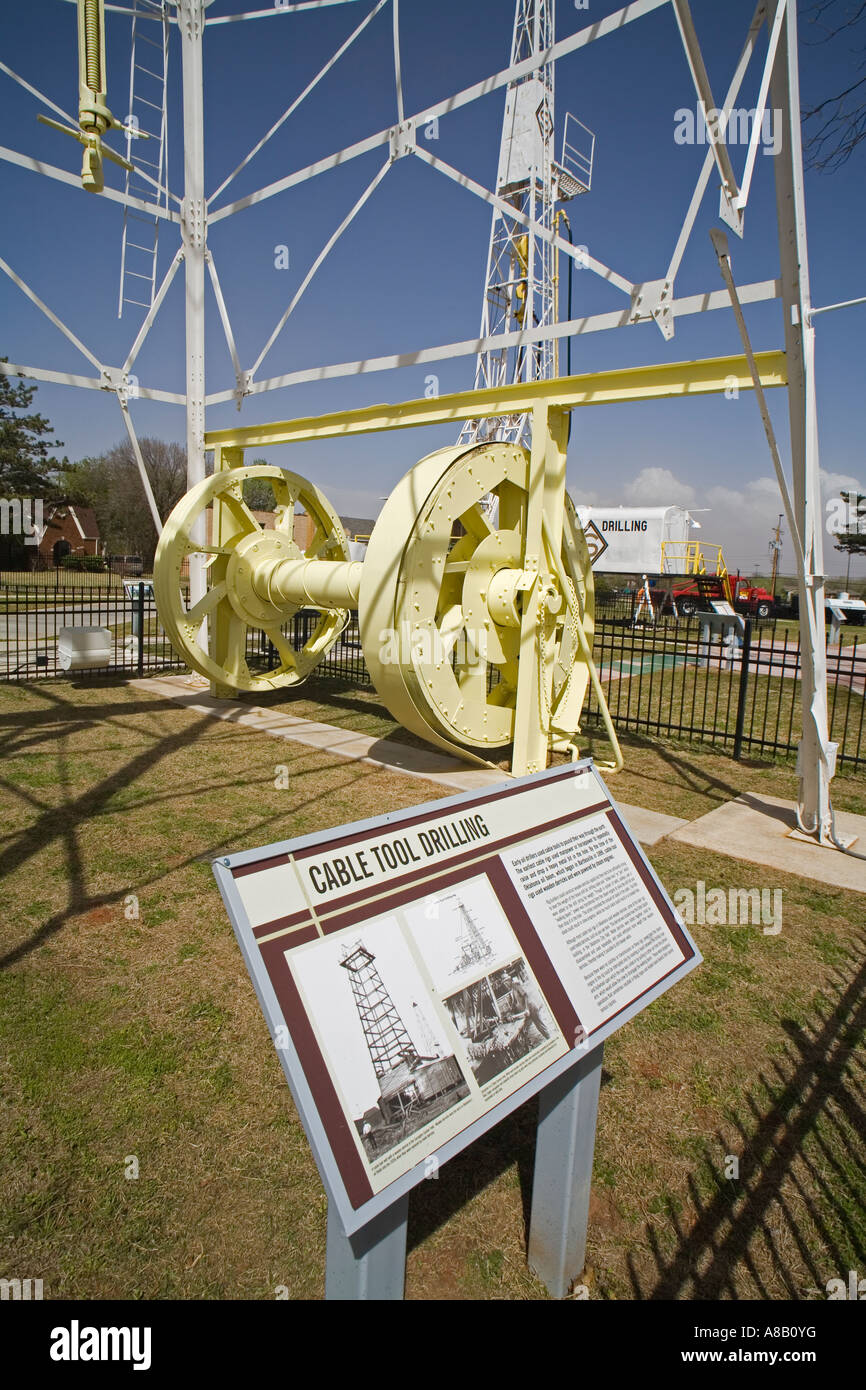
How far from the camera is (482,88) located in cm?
678

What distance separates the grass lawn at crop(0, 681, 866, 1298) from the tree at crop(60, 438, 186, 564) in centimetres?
5176

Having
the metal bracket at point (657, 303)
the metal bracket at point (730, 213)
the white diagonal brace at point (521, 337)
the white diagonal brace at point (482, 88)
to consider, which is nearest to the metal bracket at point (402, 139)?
the white diagonal brace at point (482, 88)

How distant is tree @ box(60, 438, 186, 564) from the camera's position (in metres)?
53.4

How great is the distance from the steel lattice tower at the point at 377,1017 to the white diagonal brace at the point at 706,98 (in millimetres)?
4295

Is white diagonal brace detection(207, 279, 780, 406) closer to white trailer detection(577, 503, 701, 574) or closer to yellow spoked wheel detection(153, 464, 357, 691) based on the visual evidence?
yellow spoked wheel detection(153, 464, 357, 691)

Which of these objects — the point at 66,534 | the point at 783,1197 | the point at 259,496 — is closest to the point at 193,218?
the point at 783,1197

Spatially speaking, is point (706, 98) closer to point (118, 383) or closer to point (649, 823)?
point (649, 823)

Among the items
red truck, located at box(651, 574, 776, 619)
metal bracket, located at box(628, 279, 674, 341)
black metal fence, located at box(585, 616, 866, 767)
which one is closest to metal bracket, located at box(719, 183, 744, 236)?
metal bracket, located at box(628, 279, 674, 341)

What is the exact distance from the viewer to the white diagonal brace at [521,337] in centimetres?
535

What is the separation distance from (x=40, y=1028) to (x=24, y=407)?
4462 centimetres

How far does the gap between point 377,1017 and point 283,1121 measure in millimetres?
1596

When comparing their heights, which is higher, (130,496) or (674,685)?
(130,496)

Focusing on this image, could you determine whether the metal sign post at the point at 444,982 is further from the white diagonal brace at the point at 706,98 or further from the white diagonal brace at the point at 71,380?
the white diagonal brace at the point at 71,380
